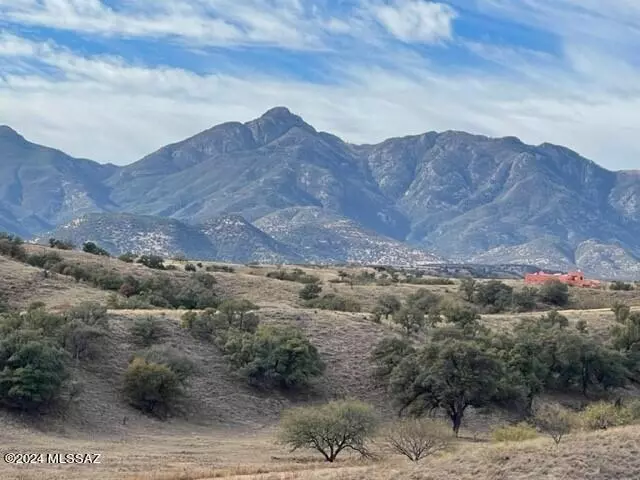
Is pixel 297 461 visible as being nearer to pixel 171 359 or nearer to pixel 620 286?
pixel 171 359

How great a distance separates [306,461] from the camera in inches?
1651

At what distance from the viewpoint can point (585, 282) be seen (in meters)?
133

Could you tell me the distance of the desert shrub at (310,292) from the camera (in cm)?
9594

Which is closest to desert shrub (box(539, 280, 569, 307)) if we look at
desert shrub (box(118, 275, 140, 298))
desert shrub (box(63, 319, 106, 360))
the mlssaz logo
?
desert shrub (box(118, 275, 140, 298))

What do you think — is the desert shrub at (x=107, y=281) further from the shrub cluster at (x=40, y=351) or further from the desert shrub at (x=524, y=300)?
the desert shrub at (x=524, y=300)

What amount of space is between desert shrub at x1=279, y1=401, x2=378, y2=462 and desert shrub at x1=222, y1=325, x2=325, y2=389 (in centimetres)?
1651

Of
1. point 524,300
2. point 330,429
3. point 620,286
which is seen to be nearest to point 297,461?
point 330,429

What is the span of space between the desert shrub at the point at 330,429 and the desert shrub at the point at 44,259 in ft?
188

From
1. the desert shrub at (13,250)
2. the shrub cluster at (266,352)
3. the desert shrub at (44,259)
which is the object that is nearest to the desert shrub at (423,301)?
the shrub cluster at (266,352)

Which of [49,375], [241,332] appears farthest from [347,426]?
[241,332]

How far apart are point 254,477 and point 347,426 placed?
14094 millimetres

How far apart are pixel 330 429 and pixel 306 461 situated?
1.95 meters

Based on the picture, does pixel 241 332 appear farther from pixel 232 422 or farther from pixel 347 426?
pixel 347 426

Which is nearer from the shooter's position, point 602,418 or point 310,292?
point 602,418
